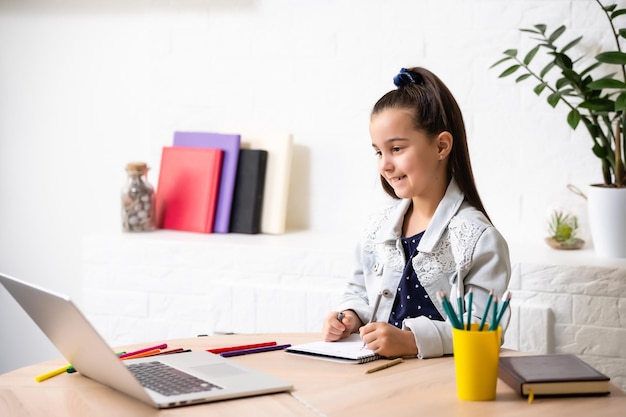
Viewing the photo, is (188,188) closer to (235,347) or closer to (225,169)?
(225,169)

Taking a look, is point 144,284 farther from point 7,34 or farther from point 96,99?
point 7,34

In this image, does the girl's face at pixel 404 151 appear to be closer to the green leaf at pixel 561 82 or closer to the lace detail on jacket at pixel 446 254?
the lace detail on jacket at pixel 446 254

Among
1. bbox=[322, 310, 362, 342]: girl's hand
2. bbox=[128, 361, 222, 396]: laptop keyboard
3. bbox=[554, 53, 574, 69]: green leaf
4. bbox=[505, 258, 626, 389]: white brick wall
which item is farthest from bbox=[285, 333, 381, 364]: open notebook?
bbox=[554, 53, 574, 69]: green leaf

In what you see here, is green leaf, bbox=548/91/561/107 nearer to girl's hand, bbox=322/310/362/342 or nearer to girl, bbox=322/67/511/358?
girl, bbox=322/67/511/358

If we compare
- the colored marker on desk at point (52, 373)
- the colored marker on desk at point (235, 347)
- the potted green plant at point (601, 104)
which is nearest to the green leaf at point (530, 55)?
the potted green plant at point (601, 104)

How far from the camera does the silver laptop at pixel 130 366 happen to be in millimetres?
1382

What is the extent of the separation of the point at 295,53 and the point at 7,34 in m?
1.16

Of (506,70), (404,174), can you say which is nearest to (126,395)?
(404,174)

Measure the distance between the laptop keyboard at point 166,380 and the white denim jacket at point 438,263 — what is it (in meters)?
0.43

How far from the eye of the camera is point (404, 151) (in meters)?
1.95

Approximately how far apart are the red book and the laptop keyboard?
1536mm

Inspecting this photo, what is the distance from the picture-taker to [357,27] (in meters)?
3.03

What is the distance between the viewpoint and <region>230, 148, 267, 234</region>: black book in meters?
3.08

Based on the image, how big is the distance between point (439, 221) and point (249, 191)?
4.08 feet
